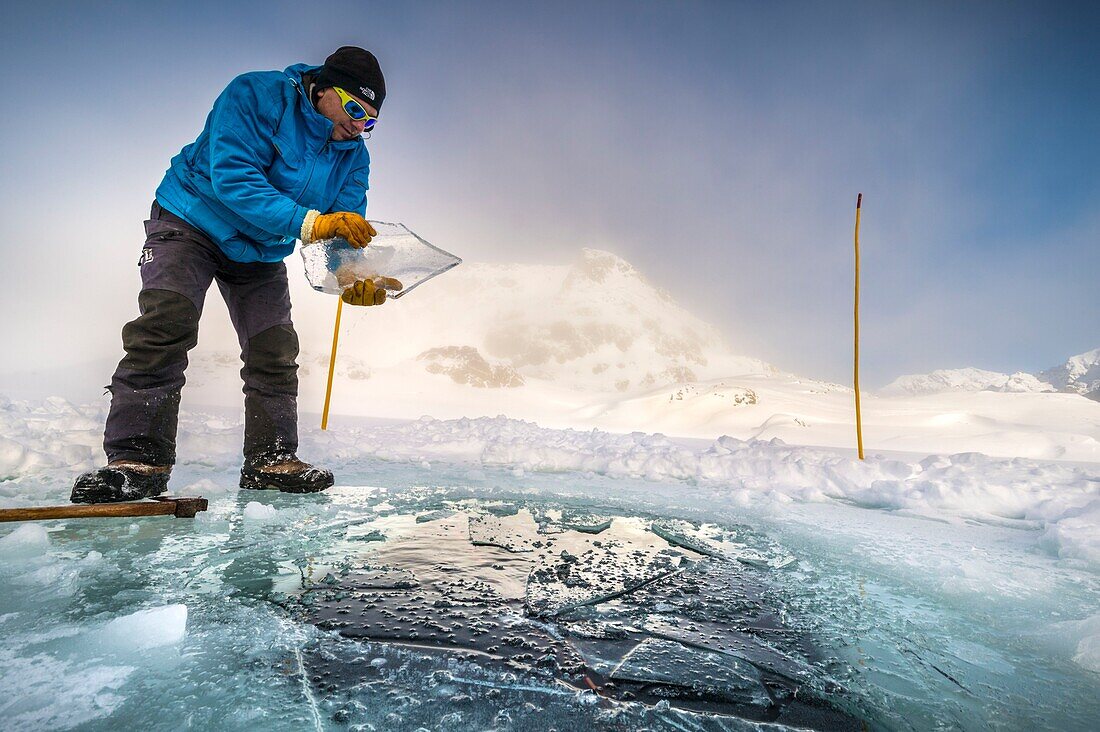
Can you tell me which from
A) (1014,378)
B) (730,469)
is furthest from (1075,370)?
(730,469)

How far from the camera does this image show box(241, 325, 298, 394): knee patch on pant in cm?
281

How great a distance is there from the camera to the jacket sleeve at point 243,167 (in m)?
2.16

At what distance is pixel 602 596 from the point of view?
1.38 meters

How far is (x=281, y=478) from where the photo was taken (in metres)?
2.71

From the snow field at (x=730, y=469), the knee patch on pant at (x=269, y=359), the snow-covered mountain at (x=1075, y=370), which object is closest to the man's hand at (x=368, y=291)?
the knee patch on pant at (x=269, y=359)

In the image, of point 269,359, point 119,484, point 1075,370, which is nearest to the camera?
point 119,484

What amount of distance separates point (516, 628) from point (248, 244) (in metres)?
2.27

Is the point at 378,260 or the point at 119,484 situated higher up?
the point at 378,260

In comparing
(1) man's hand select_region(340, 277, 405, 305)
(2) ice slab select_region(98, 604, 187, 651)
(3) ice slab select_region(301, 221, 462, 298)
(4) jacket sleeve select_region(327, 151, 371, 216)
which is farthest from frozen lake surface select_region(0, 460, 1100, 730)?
(4) jacket sleeve select_region(327, 151, 371, 216)

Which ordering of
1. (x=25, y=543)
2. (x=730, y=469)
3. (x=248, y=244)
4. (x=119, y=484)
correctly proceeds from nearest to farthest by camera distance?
(x=25, y=543)
(x=119, y=484)
(x=248, y=244)
(x=730, y=469)

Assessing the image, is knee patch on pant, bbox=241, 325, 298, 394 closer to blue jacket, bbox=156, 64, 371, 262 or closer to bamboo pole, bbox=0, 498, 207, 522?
blue jacket, bbox=156, 64, 371, 262

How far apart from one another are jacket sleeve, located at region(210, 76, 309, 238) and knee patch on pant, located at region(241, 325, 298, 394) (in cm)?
77

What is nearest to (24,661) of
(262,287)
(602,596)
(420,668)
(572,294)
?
(420,668)

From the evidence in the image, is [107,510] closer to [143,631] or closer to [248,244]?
[143,631]
